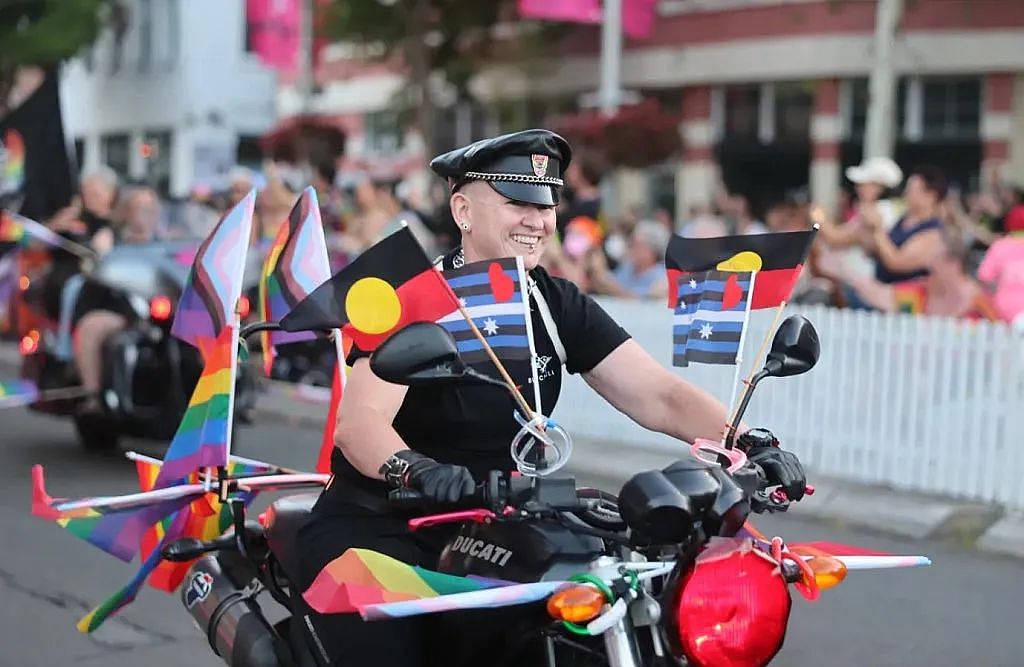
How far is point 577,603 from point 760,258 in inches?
38.1

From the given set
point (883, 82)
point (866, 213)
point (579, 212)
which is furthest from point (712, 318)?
point (883, 82)

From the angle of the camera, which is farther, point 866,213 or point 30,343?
point 30,343

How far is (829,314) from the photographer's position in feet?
30.7

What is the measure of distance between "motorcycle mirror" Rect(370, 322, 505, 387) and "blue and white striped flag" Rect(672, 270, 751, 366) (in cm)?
68

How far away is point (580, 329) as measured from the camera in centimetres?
359

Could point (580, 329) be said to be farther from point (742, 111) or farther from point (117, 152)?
point (117, 152)

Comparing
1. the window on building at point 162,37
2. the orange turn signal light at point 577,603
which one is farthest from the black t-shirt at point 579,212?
the window on building at point 162,37

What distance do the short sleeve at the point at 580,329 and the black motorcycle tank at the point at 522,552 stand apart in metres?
0.71

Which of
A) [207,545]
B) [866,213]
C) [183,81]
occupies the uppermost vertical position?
[183,81]

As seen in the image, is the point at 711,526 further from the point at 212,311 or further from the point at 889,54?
the point at 889,54

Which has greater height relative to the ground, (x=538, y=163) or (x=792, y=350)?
(x=538, y=163)

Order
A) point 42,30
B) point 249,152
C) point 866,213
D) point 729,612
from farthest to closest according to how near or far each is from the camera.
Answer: point 249,152 < point 42,30 < point 866,213 < point 729,612


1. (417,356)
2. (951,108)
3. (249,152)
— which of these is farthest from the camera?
(249,152)

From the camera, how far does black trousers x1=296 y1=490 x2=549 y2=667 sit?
299 cm
